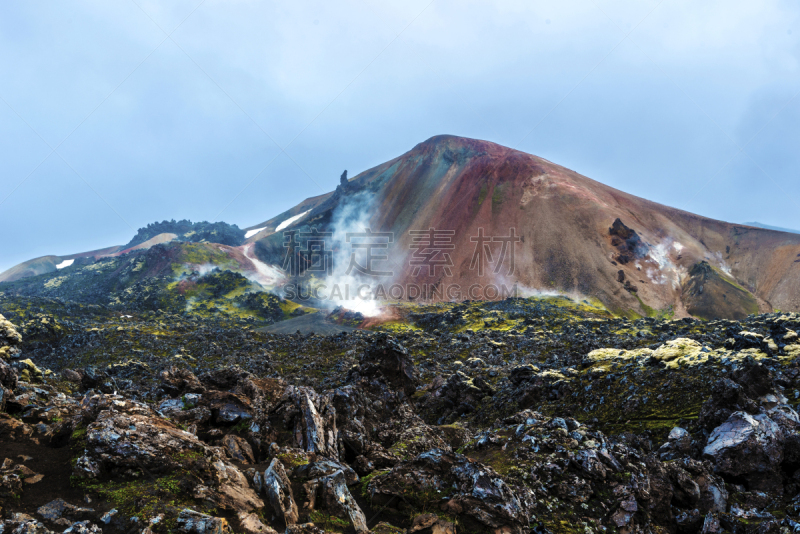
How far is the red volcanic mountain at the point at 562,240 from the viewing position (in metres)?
94.9

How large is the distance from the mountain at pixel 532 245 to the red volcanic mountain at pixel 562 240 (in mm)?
457

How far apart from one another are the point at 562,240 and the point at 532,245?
9.79 m

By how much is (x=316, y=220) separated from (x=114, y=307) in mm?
98570

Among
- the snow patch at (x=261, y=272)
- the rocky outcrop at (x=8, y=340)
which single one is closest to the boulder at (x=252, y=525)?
the rocky outcrop at (x=8, y=340)

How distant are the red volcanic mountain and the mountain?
457 mm

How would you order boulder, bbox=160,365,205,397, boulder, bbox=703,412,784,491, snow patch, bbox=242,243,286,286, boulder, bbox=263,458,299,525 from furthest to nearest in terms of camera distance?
1. snow patch, bbox=242,243,286,286
2. boulder, bbox=160,365,205,397
3. boulder, bbox=703,412,784,491
4. boulder, bbox=263,458,299,525

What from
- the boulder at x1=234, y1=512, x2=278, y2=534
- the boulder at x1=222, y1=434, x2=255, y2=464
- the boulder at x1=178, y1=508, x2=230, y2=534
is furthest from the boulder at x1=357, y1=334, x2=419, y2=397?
the boulder at x1=178, y1=508, x2=230, y2=534

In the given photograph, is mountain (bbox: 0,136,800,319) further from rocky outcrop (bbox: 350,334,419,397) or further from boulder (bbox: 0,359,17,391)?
boulder (bbox: 0,359,17,391)

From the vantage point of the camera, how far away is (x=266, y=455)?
15.7m

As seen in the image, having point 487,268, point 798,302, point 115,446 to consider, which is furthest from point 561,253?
point 115,446

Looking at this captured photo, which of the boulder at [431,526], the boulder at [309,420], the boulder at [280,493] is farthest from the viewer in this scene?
the boulder at [309,420]

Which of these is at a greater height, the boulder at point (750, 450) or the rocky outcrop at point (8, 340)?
the rocky outcrop at point (8, 340)

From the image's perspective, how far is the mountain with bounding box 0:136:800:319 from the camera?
9612 cm

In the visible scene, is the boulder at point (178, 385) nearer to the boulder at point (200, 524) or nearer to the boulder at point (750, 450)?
the boulder at point (200, 524)
